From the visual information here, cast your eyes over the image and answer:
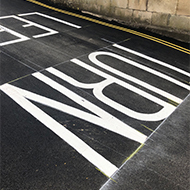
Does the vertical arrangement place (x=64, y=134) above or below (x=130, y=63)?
below

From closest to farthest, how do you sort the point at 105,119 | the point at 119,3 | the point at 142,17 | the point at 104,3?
the point at 105,119, the point at 142,17, the point at 119,3, the point at 104,3

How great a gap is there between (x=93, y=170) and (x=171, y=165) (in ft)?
4.90

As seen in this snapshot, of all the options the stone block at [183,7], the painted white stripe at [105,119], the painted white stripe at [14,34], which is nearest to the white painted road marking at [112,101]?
the painted white stripe at [105,119]

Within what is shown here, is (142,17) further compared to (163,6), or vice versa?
(142,17)

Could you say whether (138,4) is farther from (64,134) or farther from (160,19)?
(64,134)

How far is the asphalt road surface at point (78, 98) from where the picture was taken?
13.1 ft

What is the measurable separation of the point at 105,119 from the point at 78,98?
1.06 metres

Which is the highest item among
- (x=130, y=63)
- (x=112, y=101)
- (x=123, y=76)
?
(x=130, y=63)

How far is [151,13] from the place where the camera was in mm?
10781

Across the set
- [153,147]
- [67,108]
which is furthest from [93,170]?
Result: [67,108]

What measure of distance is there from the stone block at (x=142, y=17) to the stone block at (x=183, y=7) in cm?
145

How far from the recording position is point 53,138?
4551mm

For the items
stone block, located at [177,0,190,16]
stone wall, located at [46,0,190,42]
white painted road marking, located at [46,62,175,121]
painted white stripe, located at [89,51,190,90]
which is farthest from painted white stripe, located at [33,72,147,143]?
stone block, located at [177,0,190,16]

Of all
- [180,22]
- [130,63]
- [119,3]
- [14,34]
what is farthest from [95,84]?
[119,3]
